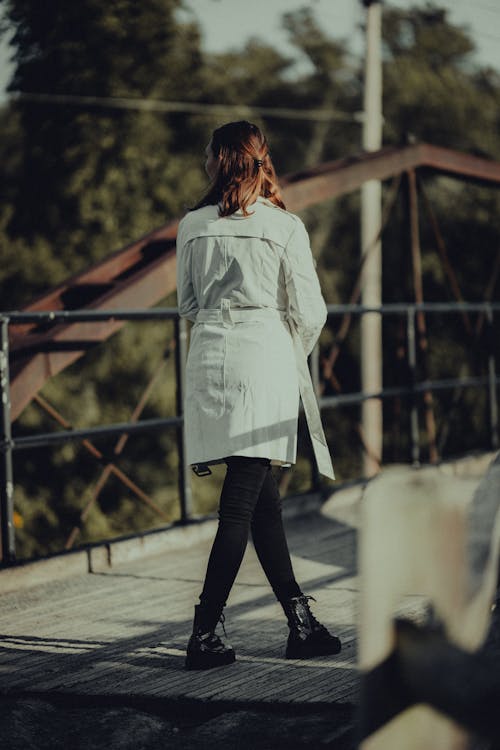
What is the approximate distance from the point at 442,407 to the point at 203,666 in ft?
74.2

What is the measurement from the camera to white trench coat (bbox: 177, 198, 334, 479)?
320 cm

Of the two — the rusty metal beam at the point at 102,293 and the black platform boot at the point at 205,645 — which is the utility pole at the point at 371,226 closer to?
the rusty metal beam at the point at 102,293

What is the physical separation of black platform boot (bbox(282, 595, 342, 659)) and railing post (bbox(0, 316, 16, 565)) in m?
1.50

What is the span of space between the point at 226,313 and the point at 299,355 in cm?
28

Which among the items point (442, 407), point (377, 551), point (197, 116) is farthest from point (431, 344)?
point (377, 551)

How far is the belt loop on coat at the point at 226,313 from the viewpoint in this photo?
10.6 ft

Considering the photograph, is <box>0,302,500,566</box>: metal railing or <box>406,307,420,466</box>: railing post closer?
<box>0,302,500,566</box>: metal railing

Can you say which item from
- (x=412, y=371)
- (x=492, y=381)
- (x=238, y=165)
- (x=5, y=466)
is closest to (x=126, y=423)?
(x=5, y=466)

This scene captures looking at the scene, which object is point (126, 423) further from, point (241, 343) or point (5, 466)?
point (241, 343)

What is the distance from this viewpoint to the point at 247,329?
321 cm

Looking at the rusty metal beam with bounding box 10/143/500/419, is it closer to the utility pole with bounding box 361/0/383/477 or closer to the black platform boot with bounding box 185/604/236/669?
the black platform boot with bounding box 185/604/236/669

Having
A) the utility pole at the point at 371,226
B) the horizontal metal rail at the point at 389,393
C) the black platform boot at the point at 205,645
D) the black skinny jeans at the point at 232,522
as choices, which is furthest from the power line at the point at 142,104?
the black platform boot at the point at 205,645

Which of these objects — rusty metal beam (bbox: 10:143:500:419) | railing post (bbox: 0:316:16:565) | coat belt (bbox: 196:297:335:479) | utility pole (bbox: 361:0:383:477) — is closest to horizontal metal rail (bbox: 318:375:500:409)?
rusty metal beam (bbox: 10:143:500:419)

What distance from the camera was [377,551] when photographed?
5.37ft
